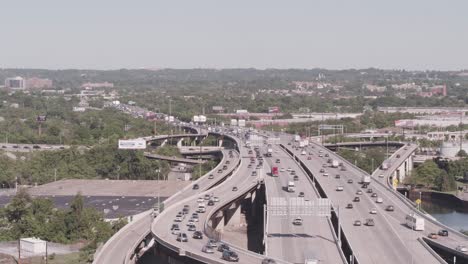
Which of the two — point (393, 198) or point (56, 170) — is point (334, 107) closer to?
point (56, 170)

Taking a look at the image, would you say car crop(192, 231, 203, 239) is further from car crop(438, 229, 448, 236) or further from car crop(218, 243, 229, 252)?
car crop(438, 229, 448, 236)

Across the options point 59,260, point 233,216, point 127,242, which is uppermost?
point 127,242

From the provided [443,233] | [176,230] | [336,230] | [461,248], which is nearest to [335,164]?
[336,230]

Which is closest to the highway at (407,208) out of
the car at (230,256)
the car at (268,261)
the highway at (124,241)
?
the car at (268,261)

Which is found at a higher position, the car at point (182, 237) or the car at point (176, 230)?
the car at point (182, 237)

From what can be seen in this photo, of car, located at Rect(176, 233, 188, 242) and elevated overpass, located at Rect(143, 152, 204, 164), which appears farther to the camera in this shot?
elevated overpass, located at Rect(143, 152, 204, 164)

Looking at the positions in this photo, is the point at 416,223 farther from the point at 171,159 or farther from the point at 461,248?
the point at 171,159

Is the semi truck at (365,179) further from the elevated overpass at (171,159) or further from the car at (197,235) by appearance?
the elevated overpass at (171,159)

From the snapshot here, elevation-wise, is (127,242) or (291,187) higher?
(291,187)

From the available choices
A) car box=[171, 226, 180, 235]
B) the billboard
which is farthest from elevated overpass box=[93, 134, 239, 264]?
the billboard
